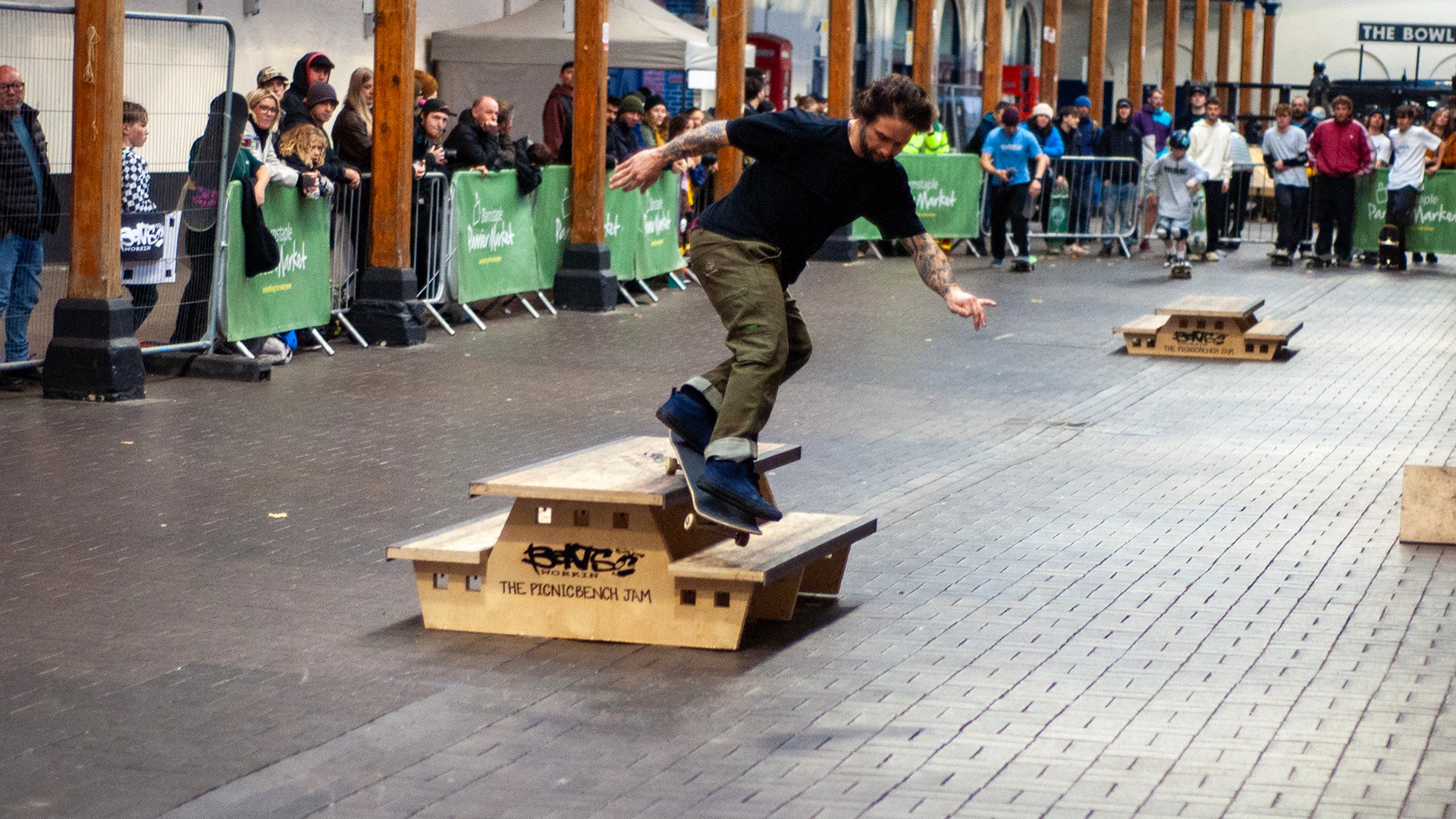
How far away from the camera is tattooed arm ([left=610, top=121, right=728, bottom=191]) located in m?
6.16

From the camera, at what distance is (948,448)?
10125 millimetres

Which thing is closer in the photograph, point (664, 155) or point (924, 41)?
point (664, 155)

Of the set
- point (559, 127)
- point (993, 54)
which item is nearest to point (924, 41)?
point (993, 54)

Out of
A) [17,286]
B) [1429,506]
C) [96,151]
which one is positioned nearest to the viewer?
[1429,506]

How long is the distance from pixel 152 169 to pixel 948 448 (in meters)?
5.77

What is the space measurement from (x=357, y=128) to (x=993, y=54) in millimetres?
13854

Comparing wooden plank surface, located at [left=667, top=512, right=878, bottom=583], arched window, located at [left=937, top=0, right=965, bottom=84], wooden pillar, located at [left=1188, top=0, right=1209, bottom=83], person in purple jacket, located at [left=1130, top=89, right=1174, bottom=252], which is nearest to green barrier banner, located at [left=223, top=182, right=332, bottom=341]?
wooden plank surface, located at [left=667, top=512, right=878, bottom=583]

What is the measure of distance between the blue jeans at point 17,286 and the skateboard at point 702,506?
620cm

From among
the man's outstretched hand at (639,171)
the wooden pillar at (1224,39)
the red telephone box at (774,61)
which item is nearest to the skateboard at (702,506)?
the man's outstretched hand at (639,171)

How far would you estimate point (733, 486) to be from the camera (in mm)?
6109

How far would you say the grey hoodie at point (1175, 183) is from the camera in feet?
71.4

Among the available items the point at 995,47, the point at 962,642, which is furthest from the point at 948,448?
the point at 995,47

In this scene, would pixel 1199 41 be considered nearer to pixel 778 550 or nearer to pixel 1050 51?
pixel 1050 51

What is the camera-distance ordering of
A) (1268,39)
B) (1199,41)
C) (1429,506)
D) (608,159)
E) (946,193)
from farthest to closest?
(1268,39)
(1199,41)
(946,193)
(608,159)
(1429,506)
